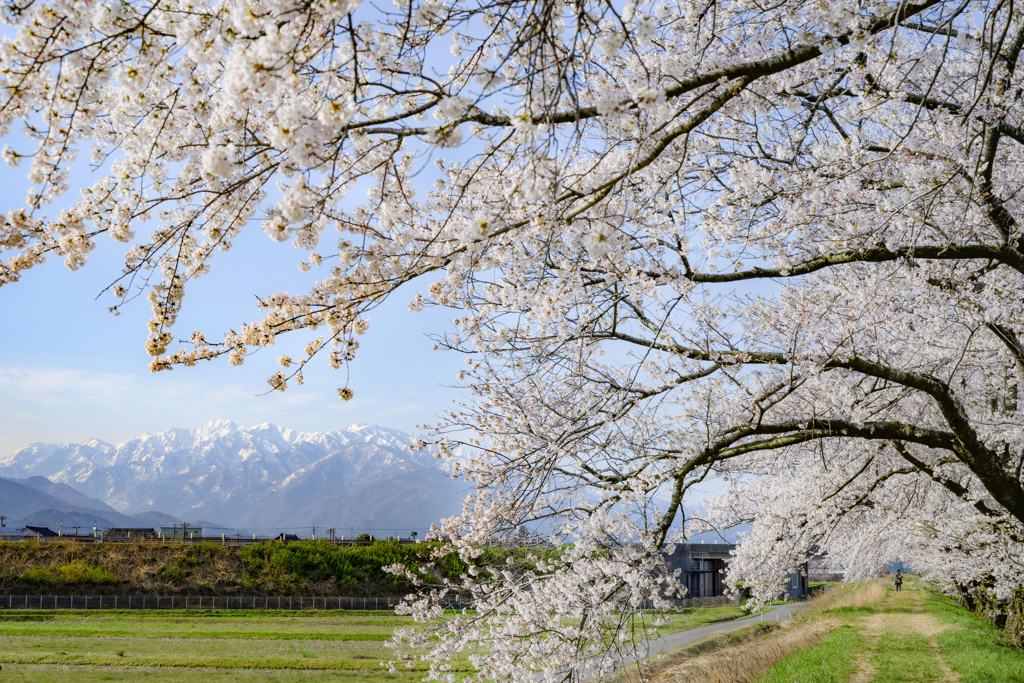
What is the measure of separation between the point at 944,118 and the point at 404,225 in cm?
537

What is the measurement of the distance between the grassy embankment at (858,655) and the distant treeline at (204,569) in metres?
12.7

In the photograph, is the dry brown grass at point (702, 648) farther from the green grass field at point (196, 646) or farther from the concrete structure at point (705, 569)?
the concrete structure at point (705, 569)

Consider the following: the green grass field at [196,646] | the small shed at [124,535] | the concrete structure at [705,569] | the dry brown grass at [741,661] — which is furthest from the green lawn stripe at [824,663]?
the small shed at [124,535]

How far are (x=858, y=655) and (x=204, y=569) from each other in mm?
27068

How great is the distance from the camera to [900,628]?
74.7 ft

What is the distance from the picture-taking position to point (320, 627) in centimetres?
2362

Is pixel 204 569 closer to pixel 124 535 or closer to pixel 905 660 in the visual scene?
pixel 124 535

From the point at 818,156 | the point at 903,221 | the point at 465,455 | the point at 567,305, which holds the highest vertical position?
the point at 818,156

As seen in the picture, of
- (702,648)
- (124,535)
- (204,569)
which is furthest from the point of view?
(124,535)

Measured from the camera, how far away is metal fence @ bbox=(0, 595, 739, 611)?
26141 millimetres

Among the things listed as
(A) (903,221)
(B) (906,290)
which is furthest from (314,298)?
(B) (906,290)

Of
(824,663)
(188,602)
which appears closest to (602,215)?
(824,663)

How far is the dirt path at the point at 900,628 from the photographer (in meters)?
13.5

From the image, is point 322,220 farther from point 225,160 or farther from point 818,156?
point 818,156
